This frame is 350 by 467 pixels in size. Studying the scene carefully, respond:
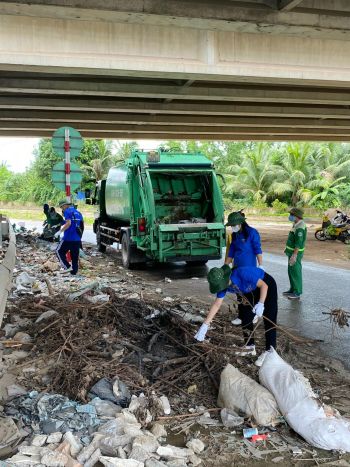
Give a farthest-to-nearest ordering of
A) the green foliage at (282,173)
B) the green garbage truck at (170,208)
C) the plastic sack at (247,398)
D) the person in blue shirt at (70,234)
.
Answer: the green foliage at (282,173)
the green garbage truck at (170,208)
the person in blue shirt at (70,234)
the plastic sack at (247,398)

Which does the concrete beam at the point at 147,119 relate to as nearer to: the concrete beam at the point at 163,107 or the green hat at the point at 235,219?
the concrete beam at the point at 163,107

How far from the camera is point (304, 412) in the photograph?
145 inches

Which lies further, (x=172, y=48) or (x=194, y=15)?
(x=172, y=48)

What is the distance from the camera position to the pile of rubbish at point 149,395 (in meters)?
3.51

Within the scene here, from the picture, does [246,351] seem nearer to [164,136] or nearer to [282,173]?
[164,136]

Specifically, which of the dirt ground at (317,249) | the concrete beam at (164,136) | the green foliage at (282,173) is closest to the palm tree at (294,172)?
the green foliage at (282,173)

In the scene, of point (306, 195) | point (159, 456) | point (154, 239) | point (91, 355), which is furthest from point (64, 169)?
point (306, 195)

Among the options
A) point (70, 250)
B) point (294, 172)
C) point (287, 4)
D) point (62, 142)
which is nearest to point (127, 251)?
point (70, 250)

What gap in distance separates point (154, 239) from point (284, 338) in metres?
5.18

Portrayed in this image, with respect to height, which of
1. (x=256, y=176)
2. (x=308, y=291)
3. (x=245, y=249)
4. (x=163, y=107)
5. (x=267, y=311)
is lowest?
(x=308, y=291)

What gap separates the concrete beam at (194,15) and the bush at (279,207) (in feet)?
80.9

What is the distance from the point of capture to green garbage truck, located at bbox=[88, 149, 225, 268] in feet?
34.7

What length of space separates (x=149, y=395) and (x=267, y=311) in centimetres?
170

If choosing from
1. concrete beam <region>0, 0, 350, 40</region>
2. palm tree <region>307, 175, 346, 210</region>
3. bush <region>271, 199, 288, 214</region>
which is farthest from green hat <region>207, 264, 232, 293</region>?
bush <region>271, 199, 288, 214</region>
